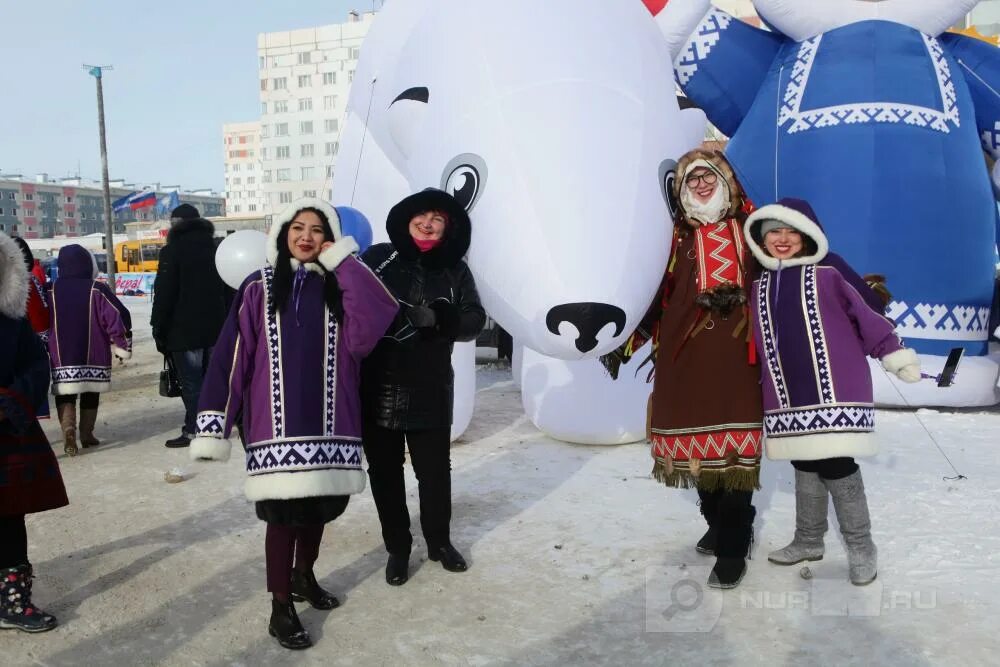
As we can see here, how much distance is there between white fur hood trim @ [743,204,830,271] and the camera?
2.69m

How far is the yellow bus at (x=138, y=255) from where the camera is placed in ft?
93.6

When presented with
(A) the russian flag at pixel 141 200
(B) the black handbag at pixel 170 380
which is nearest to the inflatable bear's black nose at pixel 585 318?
(B) the black handbag at pixel 170 380

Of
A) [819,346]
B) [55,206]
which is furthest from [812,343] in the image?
[55,206]

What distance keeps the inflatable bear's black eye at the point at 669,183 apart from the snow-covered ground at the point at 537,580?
4.38 feet

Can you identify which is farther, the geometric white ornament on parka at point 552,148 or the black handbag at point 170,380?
the black handbag at point 170,380

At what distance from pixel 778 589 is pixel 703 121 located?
5.81 ft

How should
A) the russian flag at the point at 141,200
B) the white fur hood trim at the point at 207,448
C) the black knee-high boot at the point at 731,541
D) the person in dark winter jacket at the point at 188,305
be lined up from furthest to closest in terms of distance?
1. the russian flag at the point at 141,200
2. the person in dark winter jacket at the point at 188,305
3. the black knee-high boot at the point at 731,541
4. the white fur hood trim at the point at 207,448

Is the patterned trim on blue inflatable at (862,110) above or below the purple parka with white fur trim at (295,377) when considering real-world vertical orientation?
above

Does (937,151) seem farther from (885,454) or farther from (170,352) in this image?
(170,352)

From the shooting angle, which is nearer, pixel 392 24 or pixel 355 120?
pixel 392 24

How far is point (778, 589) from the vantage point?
2852 millimetres

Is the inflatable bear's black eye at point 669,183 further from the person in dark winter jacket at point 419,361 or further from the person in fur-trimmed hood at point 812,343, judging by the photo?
the person in dark winter jacket at point 419,361

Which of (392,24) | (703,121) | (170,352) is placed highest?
(392,24)

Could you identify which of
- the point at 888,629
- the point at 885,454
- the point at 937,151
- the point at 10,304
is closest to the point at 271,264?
the point at 10,304
